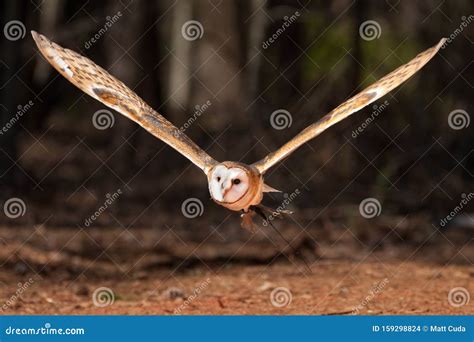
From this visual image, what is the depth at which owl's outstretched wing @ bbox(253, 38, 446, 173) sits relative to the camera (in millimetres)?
5023

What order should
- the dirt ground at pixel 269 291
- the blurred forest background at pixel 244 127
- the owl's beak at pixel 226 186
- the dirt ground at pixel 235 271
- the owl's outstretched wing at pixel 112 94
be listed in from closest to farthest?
the owl's beak at pixel 226 186, the owl's outstretched wing at pixel 112 94, the dirt ground at pixel 269 291, the dirt ground at pixel 235 271, the blurred forest background at pixel 244 127

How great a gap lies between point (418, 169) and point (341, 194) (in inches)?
40.1

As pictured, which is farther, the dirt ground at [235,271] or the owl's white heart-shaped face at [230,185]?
the dirt ground at [235,271]

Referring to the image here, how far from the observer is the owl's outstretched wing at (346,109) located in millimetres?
5023

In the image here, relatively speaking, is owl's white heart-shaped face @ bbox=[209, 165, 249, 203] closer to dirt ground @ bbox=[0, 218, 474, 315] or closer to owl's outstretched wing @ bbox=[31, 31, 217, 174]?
owl's outstretched wing @ bbox=[31, 31, 217, 174]

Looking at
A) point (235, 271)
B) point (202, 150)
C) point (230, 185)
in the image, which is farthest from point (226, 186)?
point (235, 271)

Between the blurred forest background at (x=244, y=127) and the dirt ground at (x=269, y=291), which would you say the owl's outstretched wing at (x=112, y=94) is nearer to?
the dirt ground at (x=269, y=291)

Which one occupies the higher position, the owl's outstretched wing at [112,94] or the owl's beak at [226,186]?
the owl's beak at [226,186]

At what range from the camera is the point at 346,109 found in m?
5.18

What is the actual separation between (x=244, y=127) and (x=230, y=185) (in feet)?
27.3

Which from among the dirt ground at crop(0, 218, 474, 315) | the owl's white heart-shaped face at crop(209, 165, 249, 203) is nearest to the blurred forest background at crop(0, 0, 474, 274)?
the dirt ground at crop(0, 218, 474, 315)

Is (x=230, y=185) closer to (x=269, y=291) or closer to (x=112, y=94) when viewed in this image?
(x=112, y=94)

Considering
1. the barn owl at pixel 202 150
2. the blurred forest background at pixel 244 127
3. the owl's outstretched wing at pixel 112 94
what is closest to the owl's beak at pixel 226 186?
the barn owl at pixel 202 150

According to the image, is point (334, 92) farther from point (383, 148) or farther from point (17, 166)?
point (17, 166)
